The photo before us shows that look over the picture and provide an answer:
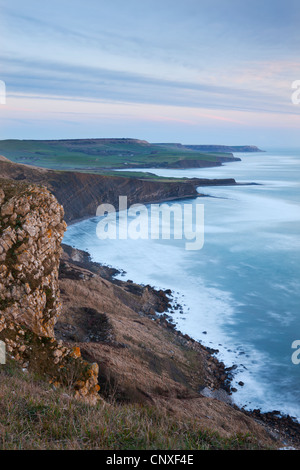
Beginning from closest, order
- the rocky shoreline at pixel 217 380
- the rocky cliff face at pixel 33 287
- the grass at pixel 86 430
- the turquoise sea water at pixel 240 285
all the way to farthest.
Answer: the grass at pixel 86 430
the rocky cliff face at pixel 33 287
the rocky shoreline at pixel 217 380
the turquoise sea water at pixel 240 285

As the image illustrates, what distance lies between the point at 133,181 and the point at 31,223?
66.8 meters

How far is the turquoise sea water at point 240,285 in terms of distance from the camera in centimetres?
1839

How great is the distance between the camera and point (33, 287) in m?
10.6

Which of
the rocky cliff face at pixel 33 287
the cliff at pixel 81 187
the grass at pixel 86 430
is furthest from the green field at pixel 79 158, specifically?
the grass at pixel 86 430

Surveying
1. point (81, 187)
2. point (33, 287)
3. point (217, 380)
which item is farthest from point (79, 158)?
point (33, 287)

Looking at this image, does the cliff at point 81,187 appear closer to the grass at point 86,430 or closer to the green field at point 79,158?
the green field at point 79,158

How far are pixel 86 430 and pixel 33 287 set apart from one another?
621 centimetres

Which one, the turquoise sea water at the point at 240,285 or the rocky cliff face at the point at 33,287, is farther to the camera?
the turquoise sea water at the point at 240,285

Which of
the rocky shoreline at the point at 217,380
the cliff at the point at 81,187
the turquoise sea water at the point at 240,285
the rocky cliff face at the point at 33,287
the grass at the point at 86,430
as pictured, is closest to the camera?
the grass at the point at 86,430

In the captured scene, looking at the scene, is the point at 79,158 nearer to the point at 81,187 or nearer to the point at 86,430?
the point at 81,187

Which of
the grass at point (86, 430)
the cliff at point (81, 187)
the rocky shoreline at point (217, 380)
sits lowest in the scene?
the rocky shoreline at point (217, 380)

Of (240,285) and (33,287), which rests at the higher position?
(33,287)

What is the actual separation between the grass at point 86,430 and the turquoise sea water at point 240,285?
38.5ft
